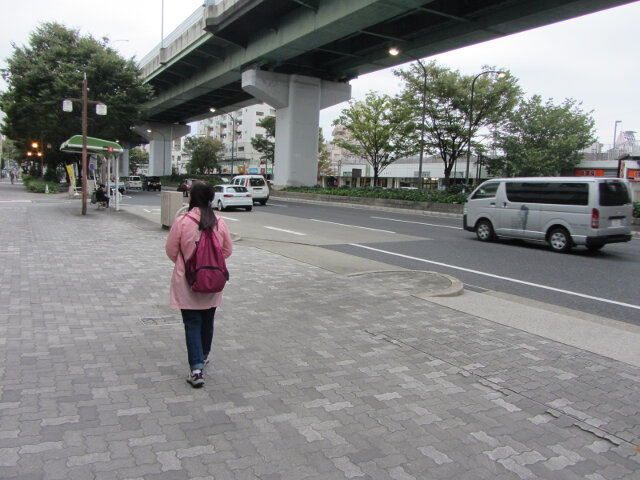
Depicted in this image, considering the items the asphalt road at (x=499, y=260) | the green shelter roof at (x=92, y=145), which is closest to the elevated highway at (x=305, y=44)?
the asphalt road at (x=499, y=260)

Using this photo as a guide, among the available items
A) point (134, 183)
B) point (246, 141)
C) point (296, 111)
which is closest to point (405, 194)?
point (296, 111)

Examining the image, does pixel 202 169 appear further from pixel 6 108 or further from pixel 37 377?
pixel 37 377

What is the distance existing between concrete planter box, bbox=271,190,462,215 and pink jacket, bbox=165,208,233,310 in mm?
21617

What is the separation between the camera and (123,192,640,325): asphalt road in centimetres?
757

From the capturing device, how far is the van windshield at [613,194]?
11664mm

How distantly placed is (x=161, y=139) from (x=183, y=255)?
254 feet

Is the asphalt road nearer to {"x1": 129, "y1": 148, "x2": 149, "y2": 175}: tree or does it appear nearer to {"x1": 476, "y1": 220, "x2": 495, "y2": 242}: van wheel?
{"x1": 476, "y1": 220, "x2": 495, "y2": 242}: van wheel

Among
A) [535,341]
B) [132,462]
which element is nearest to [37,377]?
[132,462]

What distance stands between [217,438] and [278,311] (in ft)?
9.57

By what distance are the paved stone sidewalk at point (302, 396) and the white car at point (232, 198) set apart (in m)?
17.5

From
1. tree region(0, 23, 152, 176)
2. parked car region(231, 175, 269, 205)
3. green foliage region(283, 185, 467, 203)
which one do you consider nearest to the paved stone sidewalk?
green foliage region(283, 185, 467, 203)

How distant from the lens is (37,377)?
12.4 ft

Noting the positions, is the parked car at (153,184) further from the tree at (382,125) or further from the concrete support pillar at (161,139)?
the tree at (382,125)

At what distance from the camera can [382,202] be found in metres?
28.8
